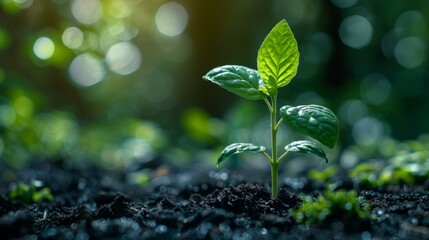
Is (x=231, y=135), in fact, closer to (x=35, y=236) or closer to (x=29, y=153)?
(x=29, y=153)

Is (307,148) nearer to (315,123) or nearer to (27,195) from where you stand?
(315,123)

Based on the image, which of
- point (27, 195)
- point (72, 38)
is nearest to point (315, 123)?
point (27, 195)

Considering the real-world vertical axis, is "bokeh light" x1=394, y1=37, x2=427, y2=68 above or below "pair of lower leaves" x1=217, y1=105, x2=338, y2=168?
below

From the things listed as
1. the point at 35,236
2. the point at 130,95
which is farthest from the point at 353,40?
the point at 35,236

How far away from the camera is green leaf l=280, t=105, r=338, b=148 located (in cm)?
188

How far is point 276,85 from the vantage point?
7.03 feet

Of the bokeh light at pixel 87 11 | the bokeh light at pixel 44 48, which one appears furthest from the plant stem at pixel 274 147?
the bokeh light at pixel 87 11

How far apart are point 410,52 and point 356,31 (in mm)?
1615

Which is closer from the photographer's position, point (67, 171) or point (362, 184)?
point (362, 184)

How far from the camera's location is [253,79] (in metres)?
2.12

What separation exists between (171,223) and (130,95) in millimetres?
11333

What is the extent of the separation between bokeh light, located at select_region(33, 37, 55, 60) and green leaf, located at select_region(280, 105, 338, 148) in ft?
9.19

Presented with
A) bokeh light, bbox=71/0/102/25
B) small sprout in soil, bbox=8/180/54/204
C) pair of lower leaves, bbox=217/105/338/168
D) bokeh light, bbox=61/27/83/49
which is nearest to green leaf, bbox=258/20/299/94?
pair of lower leaves, bbox=217/105/338/168

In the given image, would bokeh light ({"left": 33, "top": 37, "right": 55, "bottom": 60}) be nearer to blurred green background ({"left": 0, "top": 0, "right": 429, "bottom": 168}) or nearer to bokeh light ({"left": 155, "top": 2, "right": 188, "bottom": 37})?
blurred green background ({"left": 0, "top": 0, "right": 429, "bottom": 168})
